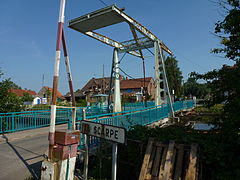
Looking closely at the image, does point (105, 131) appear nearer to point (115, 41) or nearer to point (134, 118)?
point (134, 118)

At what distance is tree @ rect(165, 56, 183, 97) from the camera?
35.4 m

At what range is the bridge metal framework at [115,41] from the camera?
876cm

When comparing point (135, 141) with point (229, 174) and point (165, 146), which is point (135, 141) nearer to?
point (165, 146)

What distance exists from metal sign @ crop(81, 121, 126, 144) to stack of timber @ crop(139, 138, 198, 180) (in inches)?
34.1

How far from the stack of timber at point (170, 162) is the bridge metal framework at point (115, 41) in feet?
24.3

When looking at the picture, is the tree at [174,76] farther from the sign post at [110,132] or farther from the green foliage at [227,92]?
the sign post at [110,132]

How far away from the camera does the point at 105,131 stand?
310 cm

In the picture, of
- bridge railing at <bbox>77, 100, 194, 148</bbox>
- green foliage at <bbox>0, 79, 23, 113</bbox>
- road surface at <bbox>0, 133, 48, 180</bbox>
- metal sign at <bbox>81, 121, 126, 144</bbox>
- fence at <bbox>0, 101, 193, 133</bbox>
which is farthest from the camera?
green foliage at <bbox>0, 79, 23, 113</bbox>

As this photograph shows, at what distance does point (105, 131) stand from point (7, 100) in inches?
438

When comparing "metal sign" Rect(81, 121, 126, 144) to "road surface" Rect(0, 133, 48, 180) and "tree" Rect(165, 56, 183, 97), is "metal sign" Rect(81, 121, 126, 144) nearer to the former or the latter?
"road surface" Rect(0, 133, 48, 180)

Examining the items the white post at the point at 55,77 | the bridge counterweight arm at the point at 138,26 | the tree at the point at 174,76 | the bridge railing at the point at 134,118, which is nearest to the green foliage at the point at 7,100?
the bridge railing at the point at 134,118

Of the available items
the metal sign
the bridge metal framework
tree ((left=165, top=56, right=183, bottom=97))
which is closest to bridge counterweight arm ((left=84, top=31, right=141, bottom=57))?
the bridge metal framework

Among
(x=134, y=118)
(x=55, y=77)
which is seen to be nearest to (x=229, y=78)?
(x=55, y=77)

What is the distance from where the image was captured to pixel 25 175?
4004 millimetres
